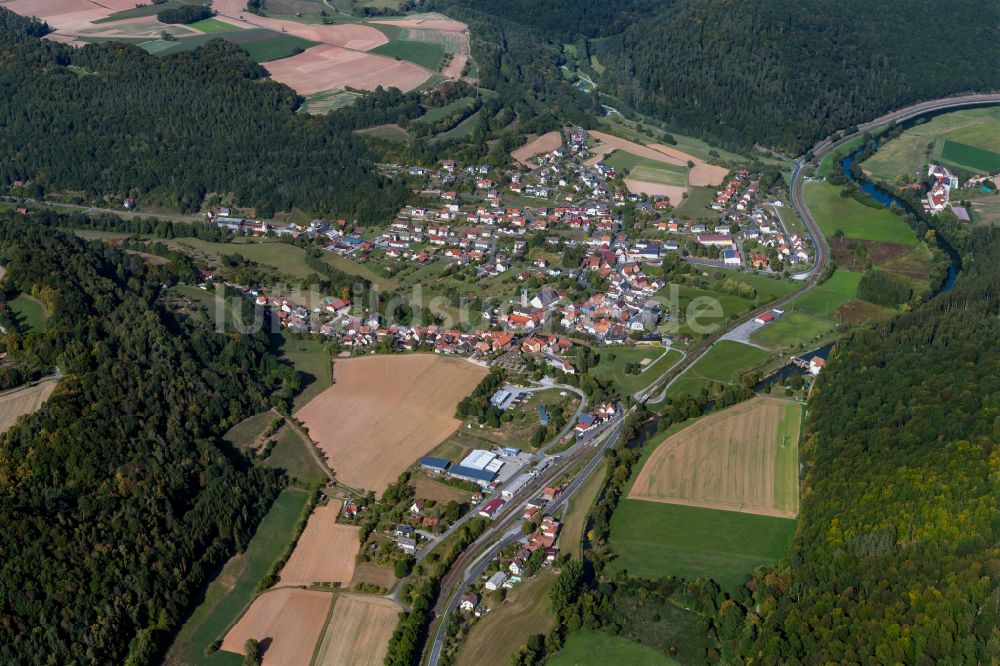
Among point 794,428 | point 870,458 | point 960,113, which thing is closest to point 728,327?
point 794,428

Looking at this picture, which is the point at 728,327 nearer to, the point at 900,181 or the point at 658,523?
the point at 658,523

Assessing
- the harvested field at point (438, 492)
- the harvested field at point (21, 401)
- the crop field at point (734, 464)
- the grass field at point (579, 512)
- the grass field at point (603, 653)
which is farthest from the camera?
the harvested field at point (21, 401)

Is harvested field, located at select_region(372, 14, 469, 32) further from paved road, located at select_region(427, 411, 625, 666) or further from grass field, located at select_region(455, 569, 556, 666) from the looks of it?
grass field, located at select_region(455, 569, 556, 666)

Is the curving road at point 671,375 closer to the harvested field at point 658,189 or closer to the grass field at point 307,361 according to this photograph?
the harvested field at point 658,189

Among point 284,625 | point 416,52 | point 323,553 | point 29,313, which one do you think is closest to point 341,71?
point 416,52

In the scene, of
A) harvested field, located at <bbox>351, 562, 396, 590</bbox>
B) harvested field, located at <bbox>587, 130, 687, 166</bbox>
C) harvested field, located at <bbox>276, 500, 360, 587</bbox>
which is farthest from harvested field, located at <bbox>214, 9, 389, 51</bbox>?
harvested field, located at <bbox>351, 562, 396, 590</bbox>

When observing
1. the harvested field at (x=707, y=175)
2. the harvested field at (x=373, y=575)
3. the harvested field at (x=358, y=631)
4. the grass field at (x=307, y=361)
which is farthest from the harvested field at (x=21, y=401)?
the harvested field at (x=707, y=175)

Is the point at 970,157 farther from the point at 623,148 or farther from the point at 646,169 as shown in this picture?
the point at 623,148
